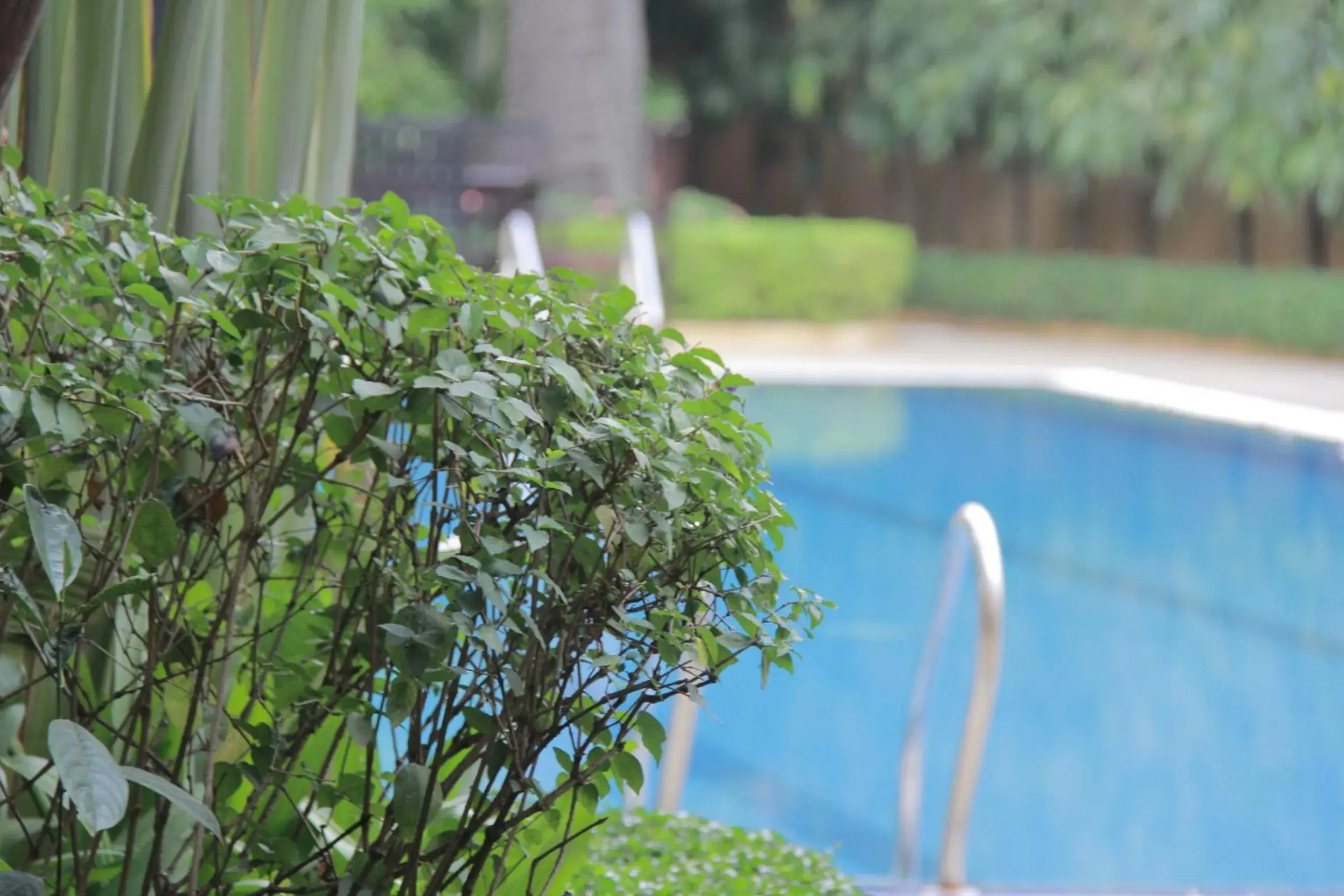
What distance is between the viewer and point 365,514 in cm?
156

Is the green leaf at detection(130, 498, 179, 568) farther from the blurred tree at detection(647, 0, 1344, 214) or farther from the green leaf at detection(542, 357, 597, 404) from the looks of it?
the blurred tree at detection(647, 0, 1344, 214)

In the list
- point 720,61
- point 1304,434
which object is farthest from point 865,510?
point 720,61

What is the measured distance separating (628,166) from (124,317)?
43.2 ft

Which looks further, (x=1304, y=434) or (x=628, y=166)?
(x=628, y=166)

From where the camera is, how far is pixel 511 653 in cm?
130

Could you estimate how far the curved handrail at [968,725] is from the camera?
264 cm

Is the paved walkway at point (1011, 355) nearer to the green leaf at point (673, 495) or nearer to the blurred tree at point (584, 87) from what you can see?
the blurred tree at point (584, 87)

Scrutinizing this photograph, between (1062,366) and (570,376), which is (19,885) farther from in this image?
(1062,366)

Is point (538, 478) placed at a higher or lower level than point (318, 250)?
lower

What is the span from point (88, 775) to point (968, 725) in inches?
70.2

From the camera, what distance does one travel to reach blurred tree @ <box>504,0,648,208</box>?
13.9 m

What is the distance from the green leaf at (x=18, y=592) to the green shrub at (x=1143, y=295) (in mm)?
12313

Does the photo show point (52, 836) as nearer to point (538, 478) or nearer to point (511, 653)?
point (511, 653)

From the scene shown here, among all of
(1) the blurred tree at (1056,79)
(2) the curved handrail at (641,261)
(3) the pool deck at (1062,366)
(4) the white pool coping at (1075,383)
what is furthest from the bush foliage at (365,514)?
(2) the curved handrail at (641,261)
